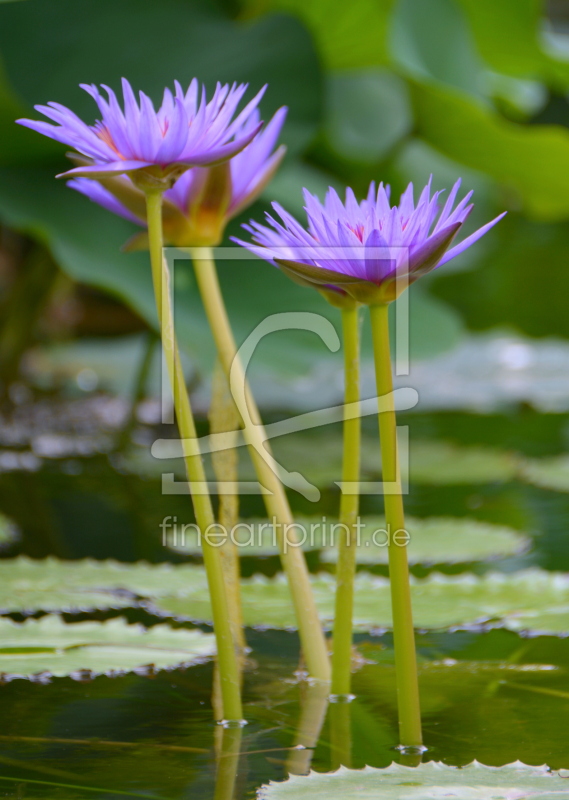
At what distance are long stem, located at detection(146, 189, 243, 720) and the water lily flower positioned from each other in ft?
0.14

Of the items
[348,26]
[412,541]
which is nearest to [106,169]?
[412,541]

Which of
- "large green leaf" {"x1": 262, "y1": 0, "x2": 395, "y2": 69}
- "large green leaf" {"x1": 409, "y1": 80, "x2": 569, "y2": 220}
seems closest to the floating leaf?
"large green leaf" {"x1": 409, "y1": 80, "x2": 569, "y2": 220}

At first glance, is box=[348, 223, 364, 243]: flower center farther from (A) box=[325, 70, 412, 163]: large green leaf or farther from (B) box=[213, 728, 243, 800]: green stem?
(A) box=[325, 70, 412, 163]: large green leaf

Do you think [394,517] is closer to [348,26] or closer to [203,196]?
[203,196]

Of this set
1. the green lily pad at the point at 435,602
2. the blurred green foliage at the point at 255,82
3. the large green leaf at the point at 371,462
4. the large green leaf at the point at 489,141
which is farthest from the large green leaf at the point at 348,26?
the green lily pad at the point at 435,602

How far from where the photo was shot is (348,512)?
0.38 meters

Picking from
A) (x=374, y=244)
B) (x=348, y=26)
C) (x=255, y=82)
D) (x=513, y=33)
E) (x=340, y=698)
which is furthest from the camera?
(x=513, y=33)

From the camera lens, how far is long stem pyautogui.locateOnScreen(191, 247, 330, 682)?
1.33ft

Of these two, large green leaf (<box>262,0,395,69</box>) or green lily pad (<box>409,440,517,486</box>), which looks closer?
green lily pad (<box>409,440,517,486</box>)

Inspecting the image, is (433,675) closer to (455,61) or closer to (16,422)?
(16,422)

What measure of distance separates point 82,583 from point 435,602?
0.23 metres

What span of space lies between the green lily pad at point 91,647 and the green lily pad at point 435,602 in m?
0.05

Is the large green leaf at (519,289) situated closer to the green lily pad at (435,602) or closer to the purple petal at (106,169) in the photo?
the green lily pad at (435,602)

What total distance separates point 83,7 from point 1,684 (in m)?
0.89
